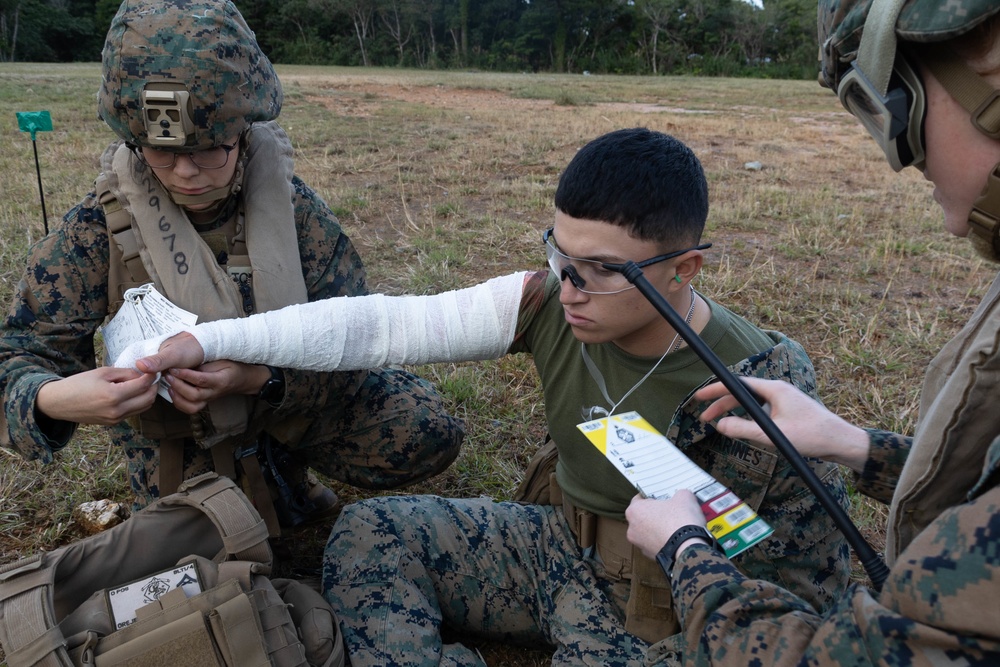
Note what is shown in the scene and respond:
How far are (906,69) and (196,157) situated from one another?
2.08m

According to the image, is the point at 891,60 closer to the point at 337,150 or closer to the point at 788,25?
the point at 337,150

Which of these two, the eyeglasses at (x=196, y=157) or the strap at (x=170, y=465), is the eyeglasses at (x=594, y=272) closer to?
the eyeglasses at (x=196, y=157)

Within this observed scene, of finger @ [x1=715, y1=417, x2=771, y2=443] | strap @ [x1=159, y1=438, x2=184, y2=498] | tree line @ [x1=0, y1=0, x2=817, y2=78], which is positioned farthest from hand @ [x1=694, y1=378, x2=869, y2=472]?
tree line @ [x1=0, y1=0, x2=817, y2=78]

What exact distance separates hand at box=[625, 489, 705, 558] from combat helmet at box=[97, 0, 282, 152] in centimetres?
175

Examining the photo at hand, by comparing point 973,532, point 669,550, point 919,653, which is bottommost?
point 669,550

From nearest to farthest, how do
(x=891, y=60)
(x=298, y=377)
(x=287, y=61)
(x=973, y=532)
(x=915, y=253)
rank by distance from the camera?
(x=973, y=532), (x=891, y=60), (x=298, y=377), (x=915, y=253), (x=287, y=61)

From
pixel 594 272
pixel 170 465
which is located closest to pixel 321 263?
pixel 170 465

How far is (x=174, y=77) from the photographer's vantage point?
8.26ft

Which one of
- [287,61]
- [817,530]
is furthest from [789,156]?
[287,61]

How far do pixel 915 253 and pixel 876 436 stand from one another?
472 cm

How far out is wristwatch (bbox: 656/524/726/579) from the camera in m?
1.73

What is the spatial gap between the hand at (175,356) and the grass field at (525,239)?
1101 millimetres

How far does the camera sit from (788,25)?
50.5m

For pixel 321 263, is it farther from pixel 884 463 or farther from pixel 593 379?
pixel 884 463
